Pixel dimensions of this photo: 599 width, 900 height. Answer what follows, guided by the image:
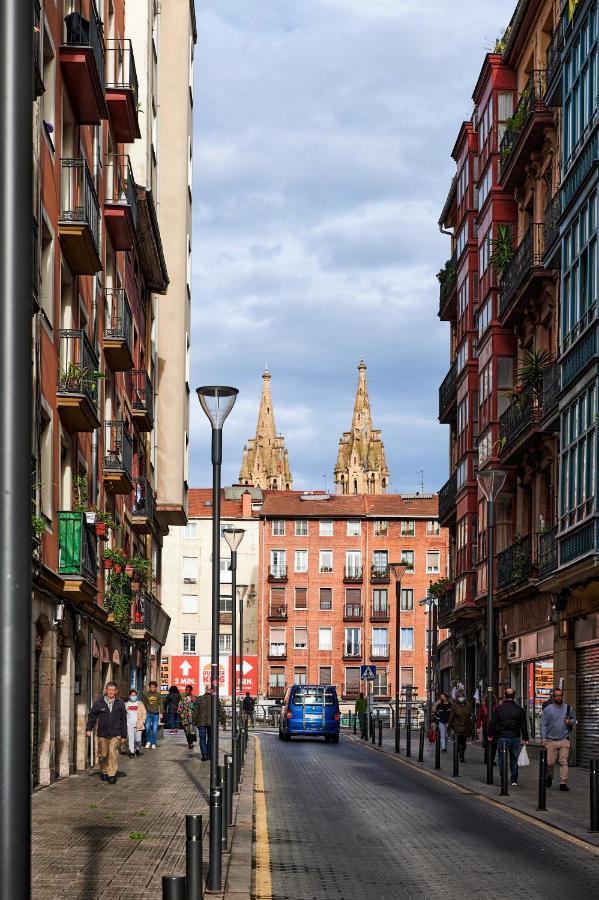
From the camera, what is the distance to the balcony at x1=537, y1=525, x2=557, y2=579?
33000 mm

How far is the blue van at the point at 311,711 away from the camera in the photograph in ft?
160

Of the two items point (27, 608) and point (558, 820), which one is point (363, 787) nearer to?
point (558, 820)

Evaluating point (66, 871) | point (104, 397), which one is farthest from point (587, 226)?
point (66, 871)

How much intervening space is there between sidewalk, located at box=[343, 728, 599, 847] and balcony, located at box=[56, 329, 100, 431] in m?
9.25

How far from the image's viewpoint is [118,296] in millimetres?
37062

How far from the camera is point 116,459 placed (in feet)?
117

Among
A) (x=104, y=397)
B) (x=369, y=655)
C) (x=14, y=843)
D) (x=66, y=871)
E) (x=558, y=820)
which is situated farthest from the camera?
(x=369, y=655)

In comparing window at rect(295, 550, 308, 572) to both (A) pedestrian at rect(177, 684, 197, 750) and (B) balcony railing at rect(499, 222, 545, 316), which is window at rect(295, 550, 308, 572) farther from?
(B) balcony railing at rect(499, 222, 545, 316)

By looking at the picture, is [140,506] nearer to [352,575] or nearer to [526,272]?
[526,272]

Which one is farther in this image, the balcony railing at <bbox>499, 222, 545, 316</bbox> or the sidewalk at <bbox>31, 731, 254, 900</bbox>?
the balcony railing at <bbox>499, 222, 545, 316</bbox>

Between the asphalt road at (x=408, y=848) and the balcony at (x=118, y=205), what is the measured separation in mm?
14808

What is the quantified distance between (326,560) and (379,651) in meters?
7.77

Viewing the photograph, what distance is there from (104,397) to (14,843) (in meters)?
31.5

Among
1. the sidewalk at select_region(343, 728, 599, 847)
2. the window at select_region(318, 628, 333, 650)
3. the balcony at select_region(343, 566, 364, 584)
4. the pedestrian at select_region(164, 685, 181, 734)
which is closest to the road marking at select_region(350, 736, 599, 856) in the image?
the sidewalk at select_region(343, 728, 599, 847)
